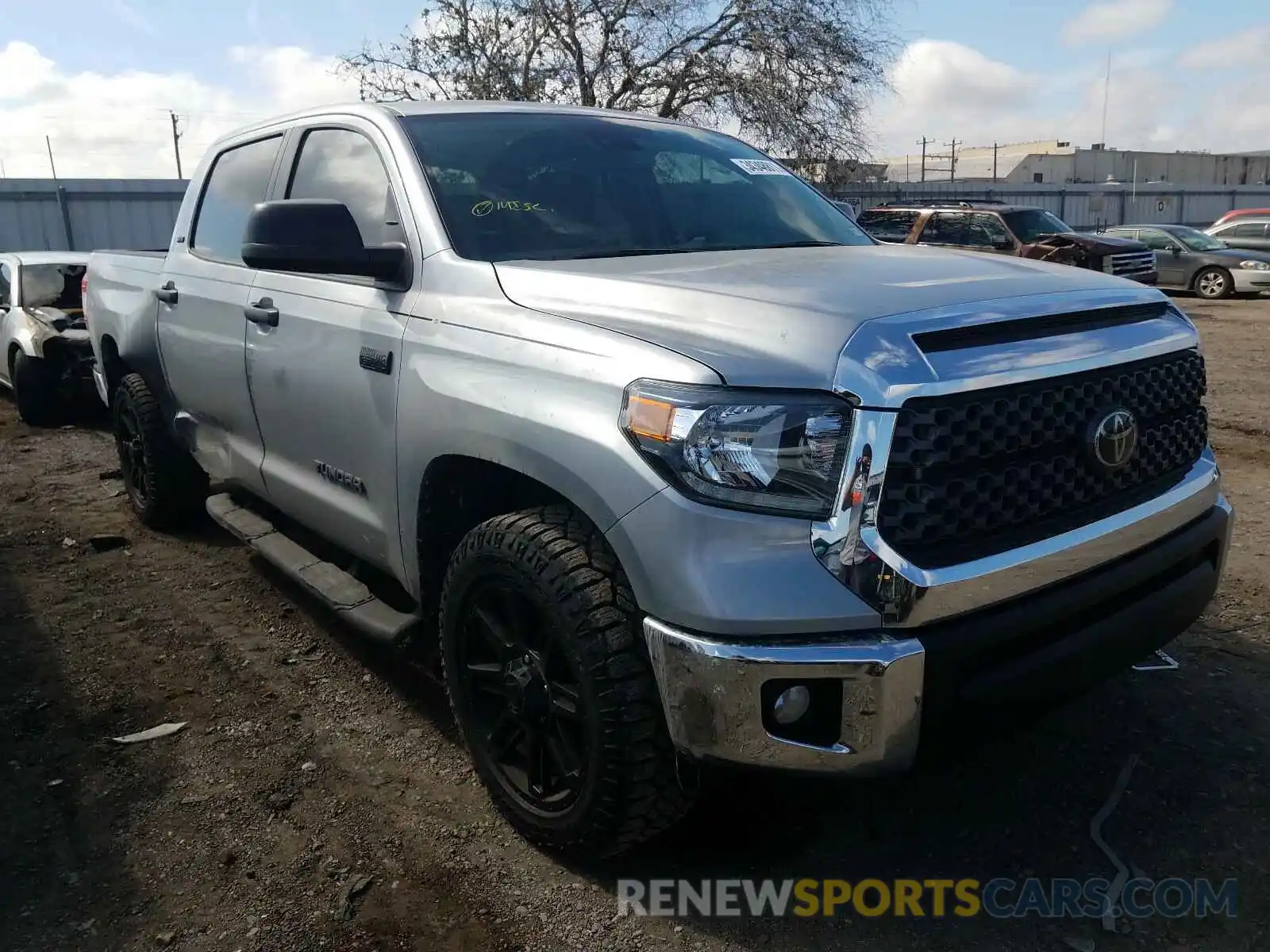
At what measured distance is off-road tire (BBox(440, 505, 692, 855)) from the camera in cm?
228

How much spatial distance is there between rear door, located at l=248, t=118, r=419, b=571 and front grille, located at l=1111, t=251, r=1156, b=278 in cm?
1515

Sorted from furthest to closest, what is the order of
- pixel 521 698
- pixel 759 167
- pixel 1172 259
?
pixel 1172 259
pixel 759 167
pixel 521 698

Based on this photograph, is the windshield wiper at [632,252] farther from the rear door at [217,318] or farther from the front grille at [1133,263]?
the front grille at [1133,263]

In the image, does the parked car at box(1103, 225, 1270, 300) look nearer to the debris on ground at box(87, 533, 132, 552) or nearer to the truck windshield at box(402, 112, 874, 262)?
the truck windshield at box(402, 112, 874, 262)

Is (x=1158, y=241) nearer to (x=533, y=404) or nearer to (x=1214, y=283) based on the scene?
(x=1214, y=283)

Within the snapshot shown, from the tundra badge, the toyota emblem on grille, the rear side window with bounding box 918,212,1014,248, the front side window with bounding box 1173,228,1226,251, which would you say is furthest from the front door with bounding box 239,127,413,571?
the front side window with bounding box 1173,228,1226,251

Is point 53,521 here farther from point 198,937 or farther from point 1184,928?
point 1184,928

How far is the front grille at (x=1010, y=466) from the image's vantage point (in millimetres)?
2102

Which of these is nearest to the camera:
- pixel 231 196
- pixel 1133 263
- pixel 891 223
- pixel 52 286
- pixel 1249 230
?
pixel 231 196

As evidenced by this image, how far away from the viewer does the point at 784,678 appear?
2.05m

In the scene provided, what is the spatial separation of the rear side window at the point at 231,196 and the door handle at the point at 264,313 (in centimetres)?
36

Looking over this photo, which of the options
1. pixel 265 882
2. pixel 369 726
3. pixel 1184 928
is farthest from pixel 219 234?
pixel 1184 928

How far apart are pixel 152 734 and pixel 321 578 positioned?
2.39 ft

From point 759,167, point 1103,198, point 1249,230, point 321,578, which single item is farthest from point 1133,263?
point 1103,198
